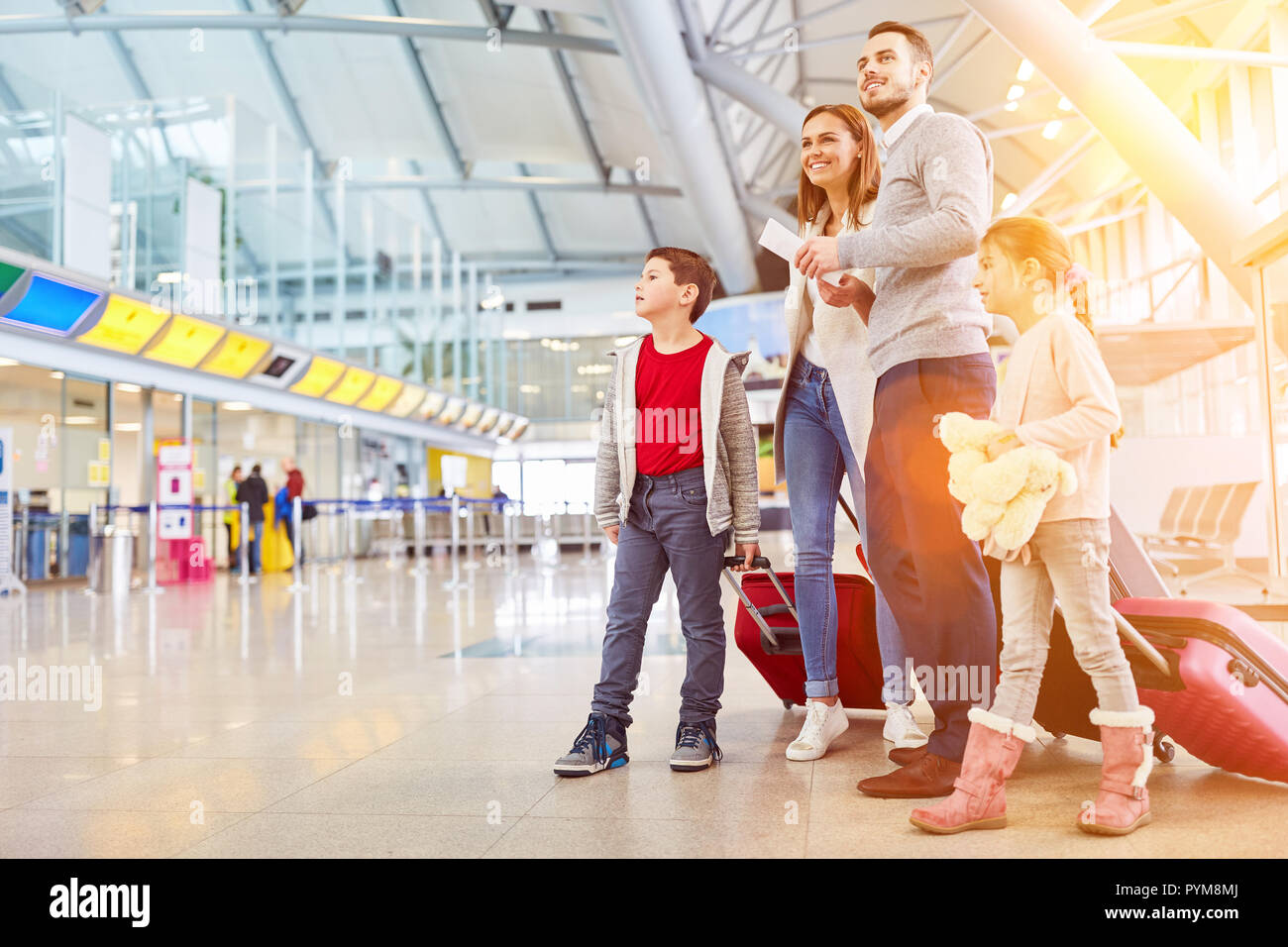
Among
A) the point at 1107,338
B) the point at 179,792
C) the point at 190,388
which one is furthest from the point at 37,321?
the point at 1107,338

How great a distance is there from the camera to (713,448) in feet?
9.29

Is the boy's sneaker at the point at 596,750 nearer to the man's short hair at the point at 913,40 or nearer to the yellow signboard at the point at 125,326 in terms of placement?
the man's short hair at the point at 913,40

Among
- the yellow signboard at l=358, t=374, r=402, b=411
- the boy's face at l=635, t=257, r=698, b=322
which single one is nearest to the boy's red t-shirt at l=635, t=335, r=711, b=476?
the boy's face at l=635, t=257, r=698, b=322

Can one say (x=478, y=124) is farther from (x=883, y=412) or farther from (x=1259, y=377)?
(x=883, y=412)

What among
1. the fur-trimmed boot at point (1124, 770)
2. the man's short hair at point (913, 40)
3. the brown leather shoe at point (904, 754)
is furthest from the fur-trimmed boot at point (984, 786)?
the man's short hair at point (913, 40)

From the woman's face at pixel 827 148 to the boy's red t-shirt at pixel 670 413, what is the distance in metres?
0.56

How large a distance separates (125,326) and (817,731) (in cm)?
1163

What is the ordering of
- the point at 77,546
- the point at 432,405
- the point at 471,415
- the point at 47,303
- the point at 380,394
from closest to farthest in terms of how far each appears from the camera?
the point at 47,303 < the point at 77,546 < the point at 380,394 < the point at 432,405 < the point at 471,415

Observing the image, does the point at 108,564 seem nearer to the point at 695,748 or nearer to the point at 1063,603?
the point at 695,748

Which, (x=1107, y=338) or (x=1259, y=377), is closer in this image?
(x=1259, y=377)

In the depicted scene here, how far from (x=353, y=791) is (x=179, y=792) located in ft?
1.48

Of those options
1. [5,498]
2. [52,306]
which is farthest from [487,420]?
[5,498]

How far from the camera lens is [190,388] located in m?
14.5
